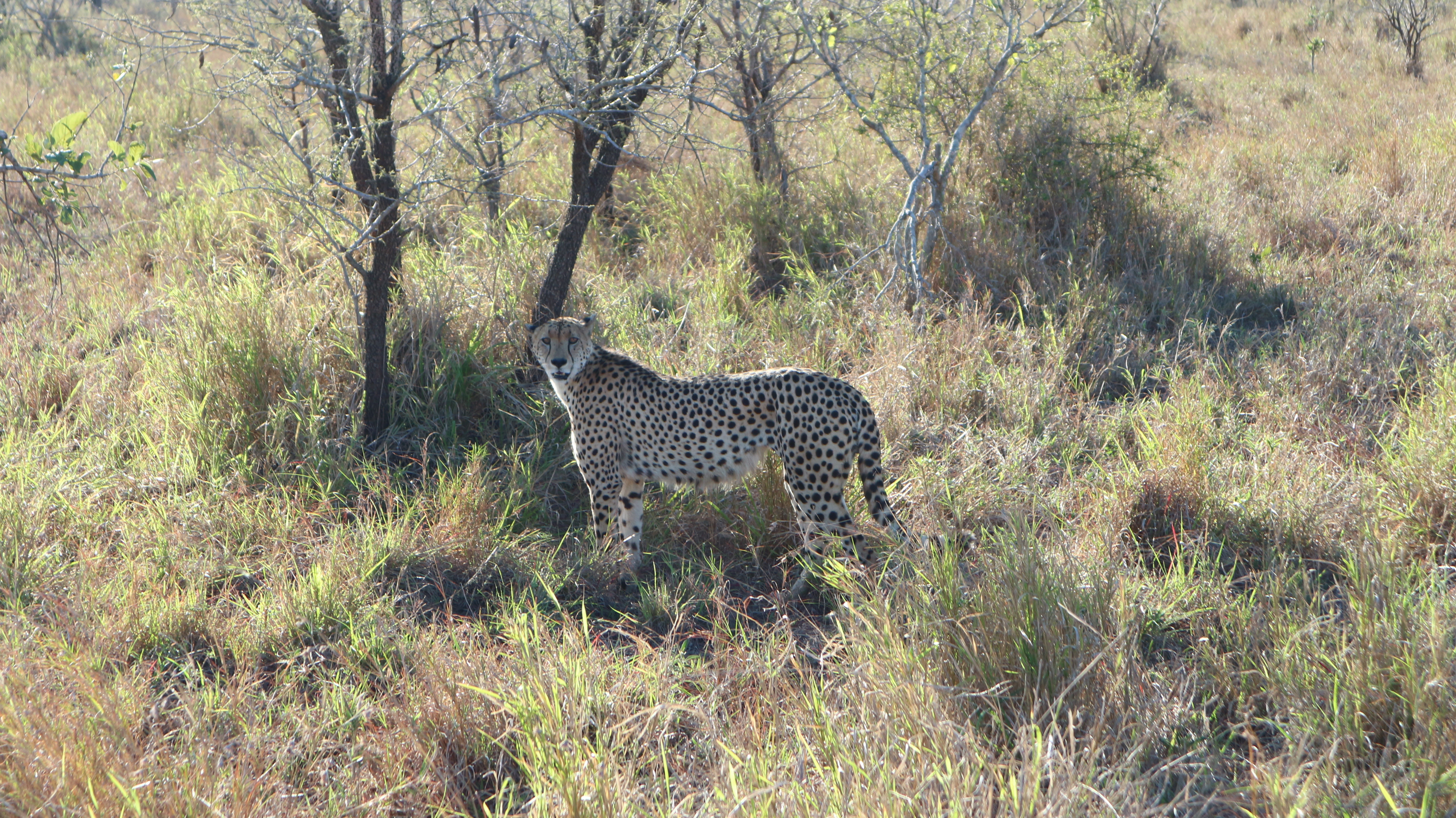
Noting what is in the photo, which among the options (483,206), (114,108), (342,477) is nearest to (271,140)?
(483,206)

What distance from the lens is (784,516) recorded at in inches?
163

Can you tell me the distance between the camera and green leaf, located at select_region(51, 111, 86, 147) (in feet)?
8.02

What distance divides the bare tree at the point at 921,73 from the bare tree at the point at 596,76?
2.99 feet

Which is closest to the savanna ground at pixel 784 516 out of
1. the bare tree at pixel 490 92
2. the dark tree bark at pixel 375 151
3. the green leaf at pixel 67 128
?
the dark tree bark at pixel 375 151

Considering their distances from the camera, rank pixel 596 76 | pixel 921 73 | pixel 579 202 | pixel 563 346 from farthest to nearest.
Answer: pixel 921 73 → pixel 579 202 → pixel 596 76 → pixel 563 346

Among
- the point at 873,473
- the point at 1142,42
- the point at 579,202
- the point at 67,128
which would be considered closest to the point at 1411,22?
the point at 1142,42

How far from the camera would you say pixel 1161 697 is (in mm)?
2664

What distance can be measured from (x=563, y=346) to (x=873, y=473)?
1303mm

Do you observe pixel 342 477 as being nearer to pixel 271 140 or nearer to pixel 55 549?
pixel 55 549

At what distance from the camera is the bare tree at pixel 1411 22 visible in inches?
440

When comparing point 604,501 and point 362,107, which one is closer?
point 604,501

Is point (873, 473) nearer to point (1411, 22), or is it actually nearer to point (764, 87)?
point (764, 87)

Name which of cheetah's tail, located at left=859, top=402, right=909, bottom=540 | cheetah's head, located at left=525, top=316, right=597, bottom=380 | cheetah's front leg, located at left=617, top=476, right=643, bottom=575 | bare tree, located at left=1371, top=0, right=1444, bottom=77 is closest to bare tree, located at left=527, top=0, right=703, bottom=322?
cheetah's head, located at left=525, top=316, right=597, bottom=380

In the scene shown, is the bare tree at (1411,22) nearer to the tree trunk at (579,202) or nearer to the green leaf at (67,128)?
the tree trunk at (579,202)
